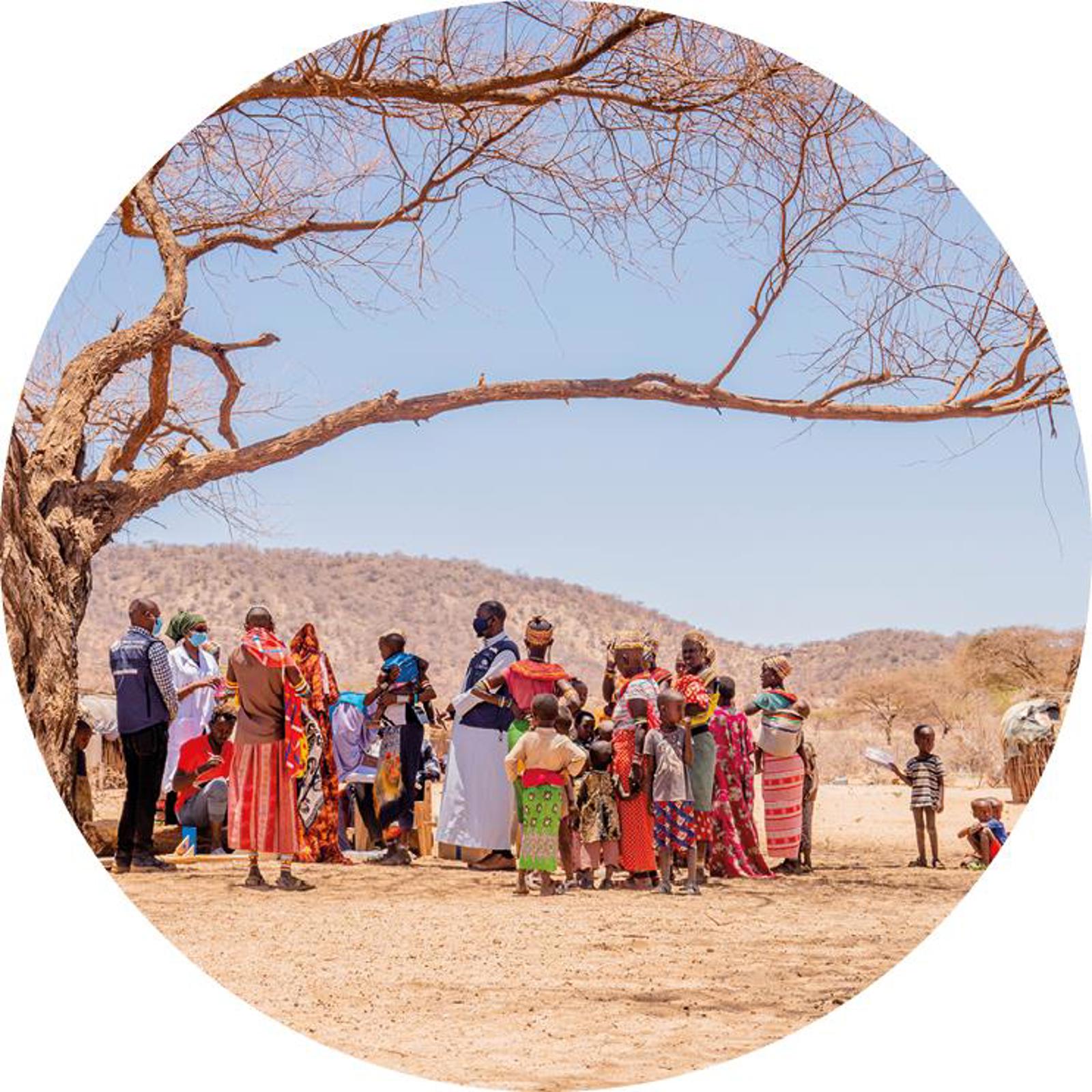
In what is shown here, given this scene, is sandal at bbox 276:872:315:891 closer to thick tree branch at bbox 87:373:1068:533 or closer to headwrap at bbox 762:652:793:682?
thick tree branch at bbox 87:373:1068:533

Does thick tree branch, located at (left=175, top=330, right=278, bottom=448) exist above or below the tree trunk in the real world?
above

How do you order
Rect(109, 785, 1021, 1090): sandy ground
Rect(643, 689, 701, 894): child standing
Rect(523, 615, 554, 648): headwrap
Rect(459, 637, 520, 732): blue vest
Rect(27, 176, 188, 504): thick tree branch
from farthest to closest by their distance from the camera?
Rect(459, 637, 520, 732): blue vest, Rect(27, 176, 188, 504): thick tree branch, Rect(523, 615, 554, 648): headwrap, Rect(643, 689, 701, 894): child standing, Rect(109, 785, 1021, 1090): sandy ground

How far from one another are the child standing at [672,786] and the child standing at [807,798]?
162 centimetres

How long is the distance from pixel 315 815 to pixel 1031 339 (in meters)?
5.80

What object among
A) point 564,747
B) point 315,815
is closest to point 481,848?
point 315,815

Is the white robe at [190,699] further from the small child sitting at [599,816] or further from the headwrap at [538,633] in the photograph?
the small child sitting at [599,816]

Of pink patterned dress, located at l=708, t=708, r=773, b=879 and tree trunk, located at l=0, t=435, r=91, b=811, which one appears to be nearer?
tree trunk, located at l=0, t=435, r=91, b=811

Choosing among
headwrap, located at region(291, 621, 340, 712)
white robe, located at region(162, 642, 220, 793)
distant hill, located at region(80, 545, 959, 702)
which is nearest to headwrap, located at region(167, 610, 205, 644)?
white robe, located at region(162, 642, 220, 793)

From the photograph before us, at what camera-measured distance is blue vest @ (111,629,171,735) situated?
1012 centimetres

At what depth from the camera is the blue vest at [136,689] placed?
10.1 meters

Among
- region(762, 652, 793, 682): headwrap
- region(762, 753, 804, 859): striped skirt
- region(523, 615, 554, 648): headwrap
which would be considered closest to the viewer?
region(523, 615, 554, 648): headwrap

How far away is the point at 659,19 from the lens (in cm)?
1011

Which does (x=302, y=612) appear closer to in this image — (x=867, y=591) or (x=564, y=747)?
(x=867, y=591)

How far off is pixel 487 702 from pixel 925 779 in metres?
3.05
